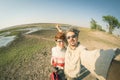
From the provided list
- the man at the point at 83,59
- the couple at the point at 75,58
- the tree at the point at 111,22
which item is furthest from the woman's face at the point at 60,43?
the tree at the point at 111,22

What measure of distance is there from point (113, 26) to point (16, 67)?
55.9m

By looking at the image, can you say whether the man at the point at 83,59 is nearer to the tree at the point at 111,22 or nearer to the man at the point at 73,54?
the man at the point at 73,54

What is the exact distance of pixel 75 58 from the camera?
3762mm

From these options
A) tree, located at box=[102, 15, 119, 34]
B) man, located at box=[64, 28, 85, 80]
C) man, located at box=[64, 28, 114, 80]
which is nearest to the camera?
man, located at box=[64, 28, 114, 80]

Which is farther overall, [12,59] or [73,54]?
[12,59]

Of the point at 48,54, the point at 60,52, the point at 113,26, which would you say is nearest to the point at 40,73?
the point at 48,54

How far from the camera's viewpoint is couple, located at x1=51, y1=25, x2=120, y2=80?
258 cm

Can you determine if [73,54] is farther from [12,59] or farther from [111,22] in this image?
[111,22]

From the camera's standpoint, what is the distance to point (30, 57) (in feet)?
50.5

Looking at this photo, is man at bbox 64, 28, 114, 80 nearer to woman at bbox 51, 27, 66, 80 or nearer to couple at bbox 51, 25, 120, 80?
couple at bbox 51, 25, 120, 80

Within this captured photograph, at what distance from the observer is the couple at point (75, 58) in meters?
2.58

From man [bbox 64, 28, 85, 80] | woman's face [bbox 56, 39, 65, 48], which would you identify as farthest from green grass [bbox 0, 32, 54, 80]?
man [bbox 64, 28, 85, 80]

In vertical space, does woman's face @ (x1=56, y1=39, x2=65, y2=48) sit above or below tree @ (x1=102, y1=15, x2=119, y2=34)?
above

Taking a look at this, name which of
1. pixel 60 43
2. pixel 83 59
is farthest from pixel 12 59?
pixel 83 59
